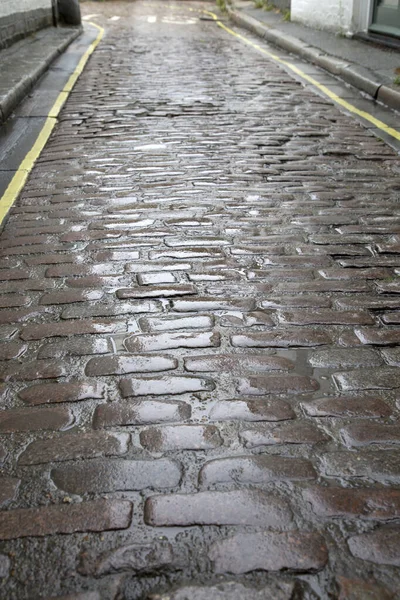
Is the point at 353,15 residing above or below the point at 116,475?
above

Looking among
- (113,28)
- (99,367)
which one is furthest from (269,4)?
(99,367)

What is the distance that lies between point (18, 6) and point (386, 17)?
6835mm

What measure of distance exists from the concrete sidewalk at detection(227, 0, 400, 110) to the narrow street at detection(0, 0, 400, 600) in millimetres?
2767

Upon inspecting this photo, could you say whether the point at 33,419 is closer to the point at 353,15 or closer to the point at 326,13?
the point at 353,15

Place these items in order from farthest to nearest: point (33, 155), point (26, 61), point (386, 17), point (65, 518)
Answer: point (386, 17) < point (26, 61) < point (33, 155) < point (65, 518)

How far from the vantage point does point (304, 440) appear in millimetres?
2225

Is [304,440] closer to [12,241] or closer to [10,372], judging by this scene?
[10,372]

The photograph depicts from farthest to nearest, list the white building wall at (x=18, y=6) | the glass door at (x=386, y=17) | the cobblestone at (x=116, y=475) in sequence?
the glass door at (x=386, y=17), the white building wall at (x=18, y=6), the cobblestone at (x=116, y=475)

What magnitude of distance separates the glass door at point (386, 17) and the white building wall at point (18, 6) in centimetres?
664

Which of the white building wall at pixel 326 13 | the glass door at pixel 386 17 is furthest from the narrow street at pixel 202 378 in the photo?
the white building wall at pixel 326 13

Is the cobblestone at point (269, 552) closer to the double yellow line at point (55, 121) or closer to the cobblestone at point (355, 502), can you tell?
the cobblestone at point (355, 502)

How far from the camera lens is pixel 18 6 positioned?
11.7 metres

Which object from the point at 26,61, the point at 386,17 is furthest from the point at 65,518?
the point at 386,17

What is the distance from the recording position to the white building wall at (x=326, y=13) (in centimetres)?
1234
